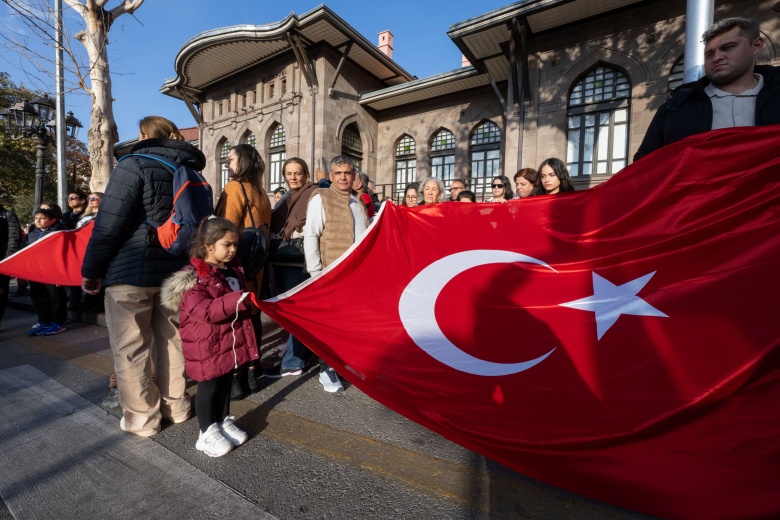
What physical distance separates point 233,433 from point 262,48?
17.0 m

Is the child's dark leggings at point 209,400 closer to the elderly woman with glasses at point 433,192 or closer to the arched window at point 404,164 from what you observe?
the elderly woman with glasses at point 433,192

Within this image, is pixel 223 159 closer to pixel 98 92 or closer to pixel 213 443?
pixel 98 92

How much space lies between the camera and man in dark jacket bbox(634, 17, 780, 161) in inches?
82.6

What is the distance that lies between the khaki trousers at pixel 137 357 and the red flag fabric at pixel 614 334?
832mm

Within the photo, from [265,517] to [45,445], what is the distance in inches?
65.1

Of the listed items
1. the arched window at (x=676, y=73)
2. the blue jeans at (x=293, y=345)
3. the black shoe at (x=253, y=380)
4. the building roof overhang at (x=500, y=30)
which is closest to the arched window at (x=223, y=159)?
the building roof overhang at (x=500, y=30)

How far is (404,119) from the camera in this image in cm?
1661

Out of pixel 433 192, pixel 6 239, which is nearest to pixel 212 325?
pixel 433 192

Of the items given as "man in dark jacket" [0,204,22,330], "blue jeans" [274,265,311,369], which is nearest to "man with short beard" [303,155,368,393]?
"blue jeans" [274,265,311,369]

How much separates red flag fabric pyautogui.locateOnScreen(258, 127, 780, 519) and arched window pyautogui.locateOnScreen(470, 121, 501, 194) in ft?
41.1

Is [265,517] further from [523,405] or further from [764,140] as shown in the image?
[764,140]

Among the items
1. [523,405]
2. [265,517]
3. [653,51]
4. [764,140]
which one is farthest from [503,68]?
[265,517]

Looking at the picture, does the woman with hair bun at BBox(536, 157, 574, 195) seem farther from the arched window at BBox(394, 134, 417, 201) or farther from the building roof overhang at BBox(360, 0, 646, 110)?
the arched window at BBox(394, 134, 417, 201)

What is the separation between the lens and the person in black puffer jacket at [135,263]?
2.31m
